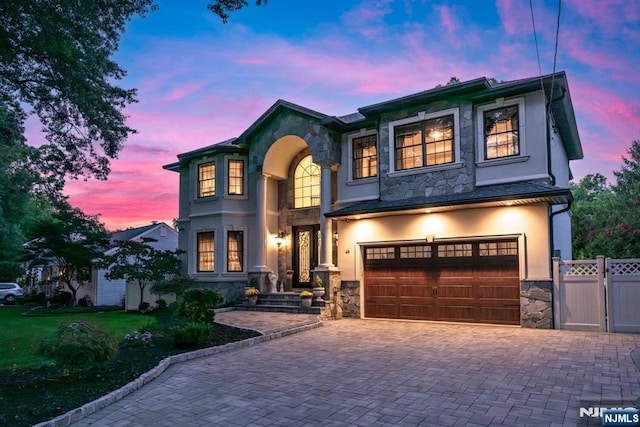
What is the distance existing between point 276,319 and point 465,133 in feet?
24.8

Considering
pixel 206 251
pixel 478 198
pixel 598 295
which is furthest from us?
pixel 206 251

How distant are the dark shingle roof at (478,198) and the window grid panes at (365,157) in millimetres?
1095

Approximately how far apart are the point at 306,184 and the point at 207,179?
419 centimetres

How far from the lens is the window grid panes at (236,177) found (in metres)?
16.9

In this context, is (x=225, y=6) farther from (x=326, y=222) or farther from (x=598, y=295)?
(x=598, y=295)

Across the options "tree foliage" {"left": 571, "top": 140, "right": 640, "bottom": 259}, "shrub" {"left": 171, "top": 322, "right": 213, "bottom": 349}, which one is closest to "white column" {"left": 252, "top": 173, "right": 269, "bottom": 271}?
"shrub" {"left": 171, "top": 322, "right": 213, "bottom": 349}

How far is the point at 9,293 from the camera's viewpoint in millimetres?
28109

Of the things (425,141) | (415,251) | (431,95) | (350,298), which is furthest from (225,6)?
(350,298)

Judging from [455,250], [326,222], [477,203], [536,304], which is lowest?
[536,304]

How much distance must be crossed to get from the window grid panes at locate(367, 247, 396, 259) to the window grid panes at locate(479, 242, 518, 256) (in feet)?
8.60

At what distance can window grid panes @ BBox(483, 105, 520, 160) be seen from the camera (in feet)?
37.5

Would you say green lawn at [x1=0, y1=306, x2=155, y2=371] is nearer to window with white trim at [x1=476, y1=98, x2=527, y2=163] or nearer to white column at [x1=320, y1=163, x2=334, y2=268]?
white column at [x1=320, y1=163, x2=334, y2=268]

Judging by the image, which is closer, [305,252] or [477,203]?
[477,203]

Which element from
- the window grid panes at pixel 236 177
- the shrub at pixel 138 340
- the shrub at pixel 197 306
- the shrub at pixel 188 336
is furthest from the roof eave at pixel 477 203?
the shrub at pixel 138 340
